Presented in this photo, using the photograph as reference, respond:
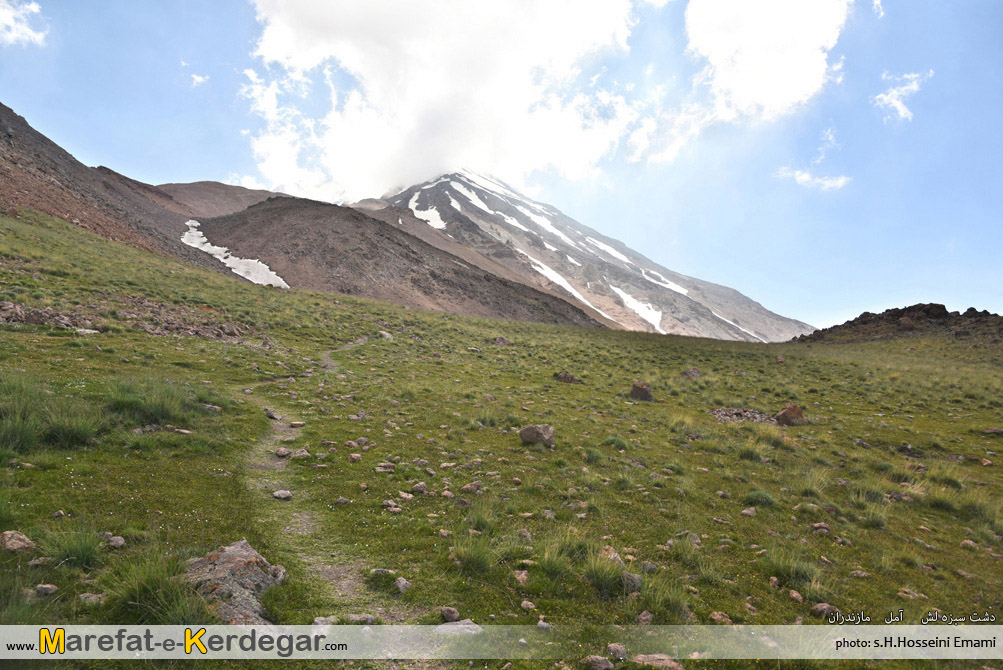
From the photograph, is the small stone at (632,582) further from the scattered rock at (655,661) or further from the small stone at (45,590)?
the small stone at (45,590)

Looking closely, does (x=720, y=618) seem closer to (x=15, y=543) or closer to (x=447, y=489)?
(x=447, y=489)

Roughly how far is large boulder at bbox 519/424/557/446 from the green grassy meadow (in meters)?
0.44

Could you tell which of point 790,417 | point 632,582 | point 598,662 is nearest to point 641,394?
point 790,417

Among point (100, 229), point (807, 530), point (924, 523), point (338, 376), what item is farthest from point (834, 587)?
point (100, 229)

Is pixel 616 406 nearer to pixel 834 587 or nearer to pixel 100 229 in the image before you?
pixel 834 587

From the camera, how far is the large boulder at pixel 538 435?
10.9m

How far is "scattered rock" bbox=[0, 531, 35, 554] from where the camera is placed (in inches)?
155

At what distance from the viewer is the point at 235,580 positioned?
4.10 metres

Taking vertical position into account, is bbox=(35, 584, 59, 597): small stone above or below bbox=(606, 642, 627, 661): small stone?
above

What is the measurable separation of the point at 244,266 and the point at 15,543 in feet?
199

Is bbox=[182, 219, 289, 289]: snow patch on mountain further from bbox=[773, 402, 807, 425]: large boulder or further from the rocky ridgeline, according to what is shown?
the rocky ridgeline

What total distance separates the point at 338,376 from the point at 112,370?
6.56m

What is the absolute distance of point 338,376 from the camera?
15.8 meters

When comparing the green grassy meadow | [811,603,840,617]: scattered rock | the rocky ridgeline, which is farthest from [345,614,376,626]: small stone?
the rocky ridgeline
